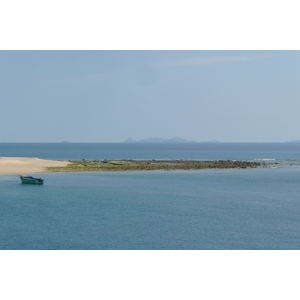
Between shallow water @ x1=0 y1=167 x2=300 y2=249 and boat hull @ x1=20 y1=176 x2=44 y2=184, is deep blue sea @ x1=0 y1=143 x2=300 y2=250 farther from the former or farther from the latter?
boat hull @ x1=20 y1=176 x2=44 y2=184

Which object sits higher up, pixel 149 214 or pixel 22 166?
pixel 22 166

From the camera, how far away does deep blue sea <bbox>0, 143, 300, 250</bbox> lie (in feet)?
91.8

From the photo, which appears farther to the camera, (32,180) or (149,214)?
(32,180)

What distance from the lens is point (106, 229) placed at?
31.2 metres

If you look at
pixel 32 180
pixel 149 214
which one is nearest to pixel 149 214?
pixel 149 214

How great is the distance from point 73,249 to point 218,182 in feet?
132

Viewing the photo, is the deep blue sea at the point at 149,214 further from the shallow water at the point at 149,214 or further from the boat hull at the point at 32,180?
the boat hull at the point at 32,180

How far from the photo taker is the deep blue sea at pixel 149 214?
91.8 feet

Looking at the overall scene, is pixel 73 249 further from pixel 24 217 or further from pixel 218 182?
pixel 218 182

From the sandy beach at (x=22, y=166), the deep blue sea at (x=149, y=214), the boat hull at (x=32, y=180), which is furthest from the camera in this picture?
the sandy beach at (x=22, y=166)

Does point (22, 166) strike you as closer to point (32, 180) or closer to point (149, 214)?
point (32, 180)

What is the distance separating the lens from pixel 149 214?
37.1 meters

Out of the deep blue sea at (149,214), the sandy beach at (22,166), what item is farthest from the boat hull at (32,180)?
the sandy beach at (22,166)

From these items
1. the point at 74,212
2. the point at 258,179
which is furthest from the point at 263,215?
the point at 258,179
